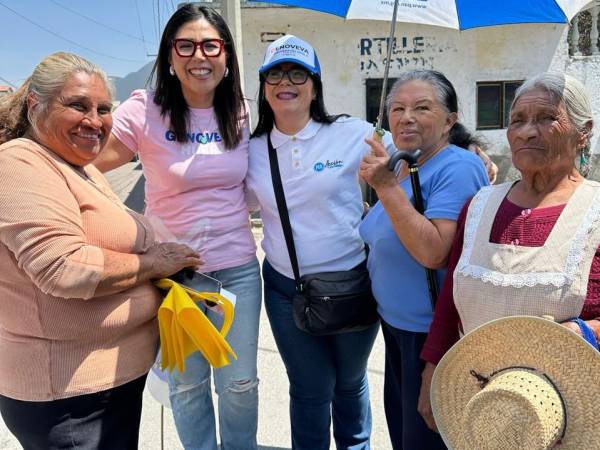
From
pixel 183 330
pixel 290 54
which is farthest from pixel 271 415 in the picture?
pixel 290 54

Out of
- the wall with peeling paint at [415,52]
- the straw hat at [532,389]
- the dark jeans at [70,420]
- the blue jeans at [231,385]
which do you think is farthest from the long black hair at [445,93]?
the wall with peeling paint at [415,52]

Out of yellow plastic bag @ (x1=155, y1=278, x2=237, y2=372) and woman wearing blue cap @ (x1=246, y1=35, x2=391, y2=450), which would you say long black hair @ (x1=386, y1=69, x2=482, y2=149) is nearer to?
woman wearing blue cap @ (x1=246, y1=35, x2=391, y2=450)

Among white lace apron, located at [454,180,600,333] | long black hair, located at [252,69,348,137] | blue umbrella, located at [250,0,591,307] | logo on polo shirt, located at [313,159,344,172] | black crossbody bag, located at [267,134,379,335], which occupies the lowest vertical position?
black crossbody bag, located at [267,134,379,335]

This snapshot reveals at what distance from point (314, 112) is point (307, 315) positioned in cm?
91

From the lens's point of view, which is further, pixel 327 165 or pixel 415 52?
pixel 415 52

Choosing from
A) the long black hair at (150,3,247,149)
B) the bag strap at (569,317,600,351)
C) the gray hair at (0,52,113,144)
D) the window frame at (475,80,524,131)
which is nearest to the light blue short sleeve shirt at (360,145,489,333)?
the bag strap at (569,317,600,351)

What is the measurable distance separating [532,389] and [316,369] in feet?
3.80

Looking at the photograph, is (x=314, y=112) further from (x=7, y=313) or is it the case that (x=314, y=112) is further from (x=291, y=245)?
(x=7, y=313)

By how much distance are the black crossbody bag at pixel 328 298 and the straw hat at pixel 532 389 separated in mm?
715

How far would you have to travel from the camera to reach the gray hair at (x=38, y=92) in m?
1.47

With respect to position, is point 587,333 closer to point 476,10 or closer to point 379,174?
point 379,174

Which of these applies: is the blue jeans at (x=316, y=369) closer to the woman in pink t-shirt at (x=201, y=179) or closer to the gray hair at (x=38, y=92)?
the woman in pink t-shirt at (x=201, y=179)

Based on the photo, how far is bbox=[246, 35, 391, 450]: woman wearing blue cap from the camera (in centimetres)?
209

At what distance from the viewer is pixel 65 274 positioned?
1.36 meters
